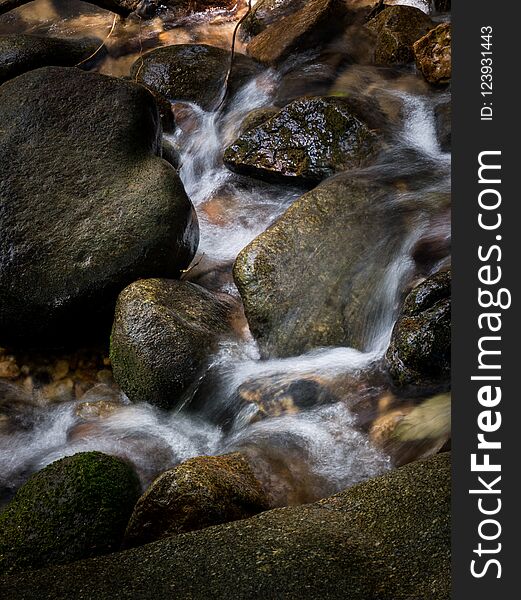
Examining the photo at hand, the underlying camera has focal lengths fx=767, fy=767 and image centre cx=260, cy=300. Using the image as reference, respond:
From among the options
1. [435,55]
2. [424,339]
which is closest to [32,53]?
[435,55]

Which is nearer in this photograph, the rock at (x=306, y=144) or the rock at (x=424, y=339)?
the rock at (x=424, y=339)

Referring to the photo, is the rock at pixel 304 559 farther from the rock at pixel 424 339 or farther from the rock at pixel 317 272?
the rock at pixel 317 272

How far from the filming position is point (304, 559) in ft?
9.75

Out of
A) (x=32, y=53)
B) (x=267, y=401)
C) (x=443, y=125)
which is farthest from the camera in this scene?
(x=32, y=53)

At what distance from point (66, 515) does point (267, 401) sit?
1618mm

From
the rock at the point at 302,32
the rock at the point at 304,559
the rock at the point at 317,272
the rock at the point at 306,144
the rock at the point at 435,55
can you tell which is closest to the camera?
the rock at the point at 304,559

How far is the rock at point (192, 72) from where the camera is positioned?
8.95 meters

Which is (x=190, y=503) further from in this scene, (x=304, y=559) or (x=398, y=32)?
(x=398, y=32)

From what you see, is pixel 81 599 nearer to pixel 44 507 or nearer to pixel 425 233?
pixel 44 507

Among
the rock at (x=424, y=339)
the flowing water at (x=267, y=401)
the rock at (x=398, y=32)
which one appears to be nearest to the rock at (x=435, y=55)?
the rock at (x=398, y=32)

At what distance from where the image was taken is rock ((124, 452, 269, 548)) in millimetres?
3680

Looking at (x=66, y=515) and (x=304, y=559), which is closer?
(x=304, y=559)

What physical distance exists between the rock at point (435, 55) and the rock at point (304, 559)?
561cm

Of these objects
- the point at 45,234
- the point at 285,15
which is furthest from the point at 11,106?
the point at 285,15
